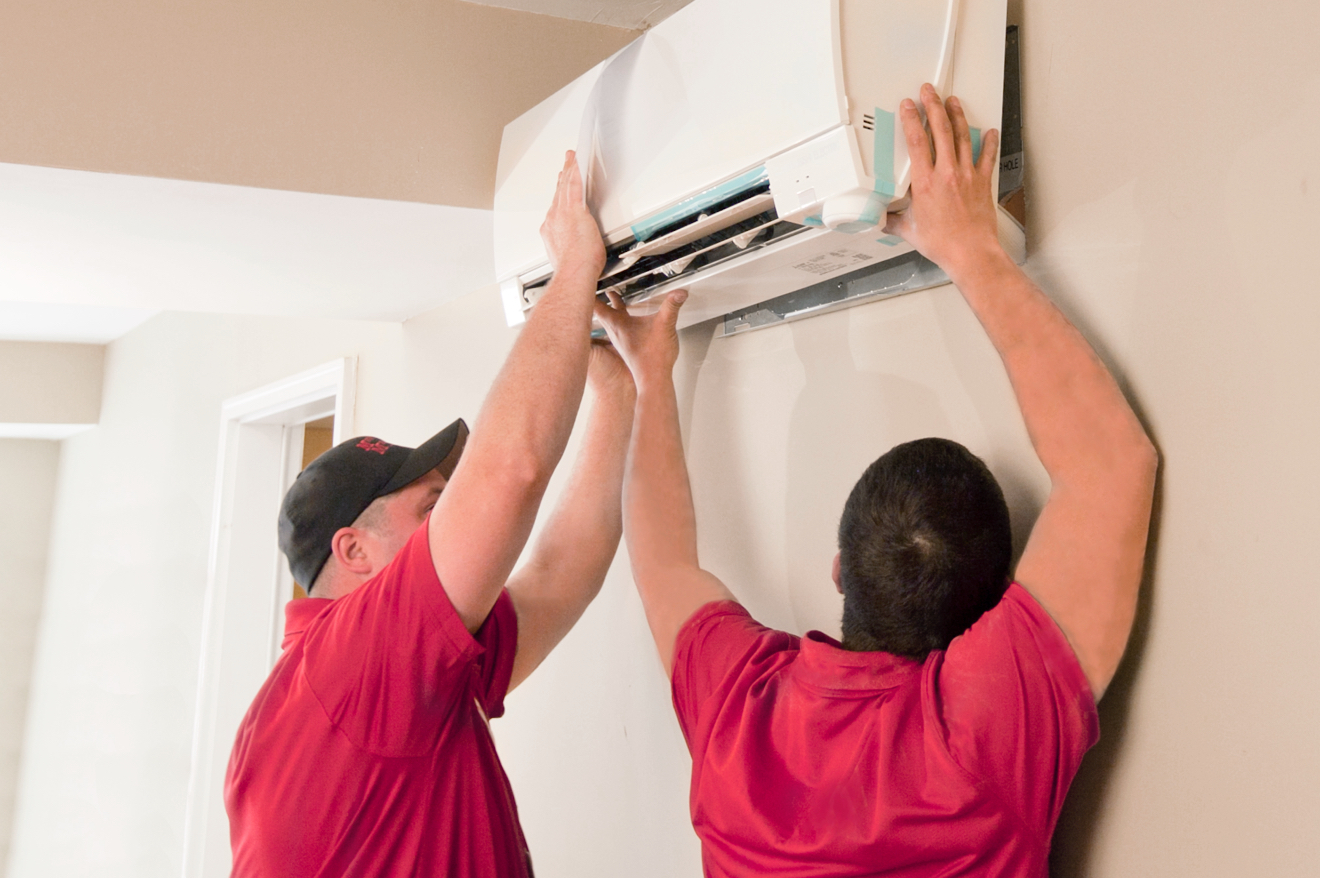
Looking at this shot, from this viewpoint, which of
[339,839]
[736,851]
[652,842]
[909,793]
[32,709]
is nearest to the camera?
[909,793]

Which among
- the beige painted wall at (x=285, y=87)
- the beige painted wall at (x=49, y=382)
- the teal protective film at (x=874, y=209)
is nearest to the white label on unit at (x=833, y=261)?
the teal protective film at (x=874, y=209)

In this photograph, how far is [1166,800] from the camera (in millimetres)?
782

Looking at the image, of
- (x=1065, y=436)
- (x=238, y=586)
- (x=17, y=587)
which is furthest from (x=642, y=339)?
(x=17, y=587)

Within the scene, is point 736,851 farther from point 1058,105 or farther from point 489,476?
point 1058,105

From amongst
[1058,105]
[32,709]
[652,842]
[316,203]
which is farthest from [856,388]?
[32,709]

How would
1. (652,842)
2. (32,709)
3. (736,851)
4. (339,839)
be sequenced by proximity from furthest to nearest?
1. (32,709)
2. (652,842)
3. (339,839)
4. (736,851)

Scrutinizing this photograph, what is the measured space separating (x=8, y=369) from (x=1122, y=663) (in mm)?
4335

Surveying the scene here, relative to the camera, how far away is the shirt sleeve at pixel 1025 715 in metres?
0.75

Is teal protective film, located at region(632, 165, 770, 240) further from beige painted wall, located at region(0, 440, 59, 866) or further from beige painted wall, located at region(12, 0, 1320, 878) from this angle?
beige painted wall, located at region(0, 440, 59, 866)

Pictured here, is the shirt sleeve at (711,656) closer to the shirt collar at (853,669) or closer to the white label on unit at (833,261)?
the shirt collar at (853,669)

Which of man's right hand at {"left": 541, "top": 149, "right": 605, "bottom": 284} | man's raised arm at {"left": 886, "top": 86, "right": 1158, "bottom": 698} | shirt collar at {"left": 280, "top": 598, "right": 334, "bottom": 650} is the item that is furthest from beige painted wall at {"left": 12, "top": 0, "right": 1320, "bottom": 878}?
shirt collar at {"left": 280, "top": 598, "right": 334, "bottom": 650}

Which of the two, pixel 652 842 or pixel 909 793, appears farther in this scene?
pixel 652 842

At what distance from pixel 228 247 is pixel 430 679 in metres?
0.98

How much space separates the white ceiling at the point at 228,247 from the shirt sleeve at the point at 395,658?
66 centimetres
